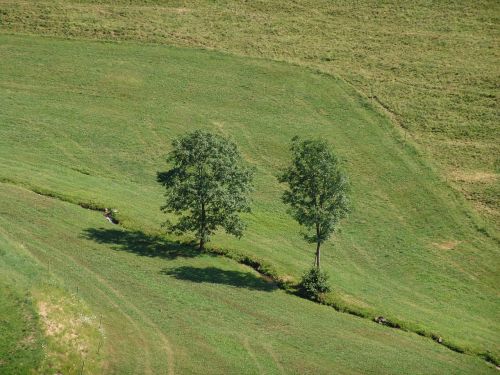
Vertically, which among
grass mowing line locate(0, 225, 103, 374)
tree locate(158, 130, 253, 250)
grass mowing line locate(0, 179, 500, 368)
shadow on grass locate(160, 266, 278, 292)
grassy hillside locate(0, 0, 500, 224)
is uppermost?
grassy hillside locate(0, 0, 500, 224)

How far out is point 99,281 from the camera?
5428 centimetres

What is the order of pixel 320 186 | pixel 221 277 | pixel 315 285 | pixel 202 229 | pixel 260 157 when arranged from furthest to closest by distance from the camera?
pixel 260 157, pixel 202 229, pixel 320 186, pixel 315 285, pixel 221 277

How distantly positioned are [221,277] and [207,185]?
29.4ft

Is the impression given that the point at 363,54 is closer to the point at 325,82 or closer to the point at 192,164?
the point at 325,82

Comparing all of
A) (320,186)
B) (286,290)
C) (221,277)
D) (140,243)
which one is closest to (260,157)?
(320,186)

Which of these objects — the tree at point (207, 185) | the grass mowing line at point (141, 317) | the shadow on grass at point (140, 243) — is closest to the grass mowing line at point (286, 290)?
the grass mowing line at point (141, 317)

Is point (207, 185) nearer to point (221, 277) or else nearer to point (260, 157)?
point (221, 277)

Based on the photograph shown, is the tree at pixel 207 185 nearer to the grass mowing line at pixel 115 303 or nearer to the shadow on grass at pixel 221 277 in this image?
the shadow on grass at pixel 221 277

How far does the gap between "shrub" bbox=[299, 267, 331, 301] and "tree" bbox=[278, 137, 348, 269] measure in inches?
106

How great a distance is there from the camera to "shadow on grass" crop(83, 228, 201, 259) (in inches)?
2453

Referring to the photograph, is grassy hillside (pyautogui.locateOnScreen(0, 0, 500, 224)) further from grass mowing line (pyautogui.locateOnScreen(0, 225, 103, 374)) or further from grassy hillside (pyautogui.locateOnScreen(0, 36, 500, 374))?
grass mowing line (pyautogui.locateOnScreen(0, 225, 103, 374))

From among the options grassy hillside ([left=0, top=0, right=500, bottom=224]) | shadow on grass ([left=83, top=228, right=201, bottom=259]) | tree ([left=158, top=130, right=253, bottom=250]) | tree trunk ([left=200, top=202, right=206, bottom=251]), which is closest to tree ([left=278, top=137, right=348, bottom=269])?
tree ([left=158, top=130, right=253, bottom=250])

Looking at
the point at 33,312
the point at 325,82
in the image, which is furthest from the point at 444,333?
the point at 325,82

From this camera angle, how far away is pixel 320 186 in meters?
63.5
